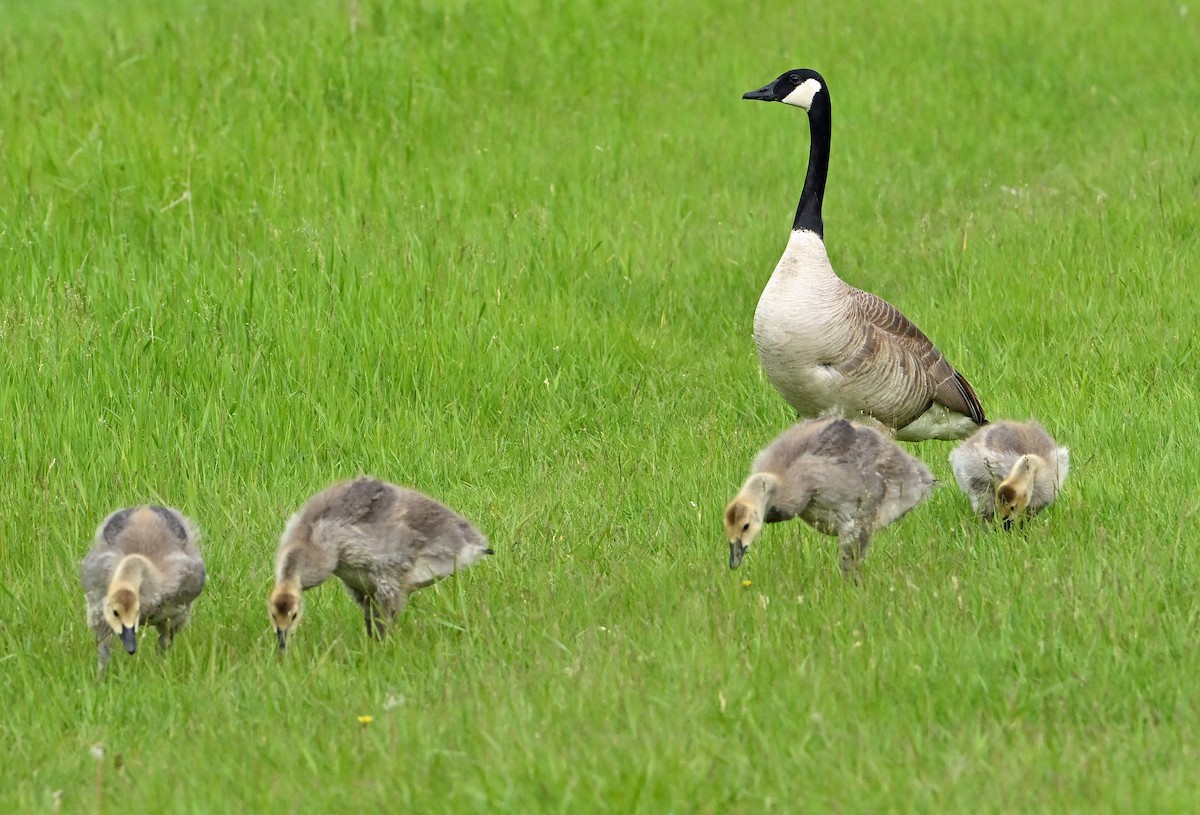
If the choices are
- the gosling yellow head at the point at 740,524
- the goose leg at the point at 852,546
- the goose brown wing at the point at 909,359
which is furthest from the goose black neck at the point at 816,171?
the gosling yellow head at the point at 740,524

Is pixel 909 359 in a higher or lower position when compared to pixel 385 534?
lower

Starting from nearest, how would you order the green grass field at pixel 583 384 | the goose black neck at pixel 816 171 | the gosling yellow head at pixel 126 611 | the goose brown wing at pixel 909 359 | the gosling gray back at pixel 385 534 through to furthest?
the green grass field at pixel 583 384, the gosling yellow head at pixel 126 611, the gosling gray back at pixel 385 534, the goose brown wing at pixel 909 359, the goose black neck at pixel 816 171

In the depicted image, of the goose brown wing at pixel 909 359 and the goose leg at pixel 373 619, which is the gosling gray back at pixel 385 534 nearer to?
the goose leg at pixel 373 619

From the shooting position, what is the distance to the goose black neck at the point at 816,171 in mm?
8851

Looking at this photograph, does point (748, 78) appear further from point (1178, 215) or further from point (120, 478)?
point (120, 478)

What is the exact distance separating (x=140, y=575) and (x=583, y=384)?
4.29 meters

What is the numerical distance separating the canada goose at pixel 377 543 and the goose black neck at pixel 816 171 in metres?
3.34

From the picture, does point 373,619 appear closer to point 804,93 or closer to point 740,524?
point 740,524

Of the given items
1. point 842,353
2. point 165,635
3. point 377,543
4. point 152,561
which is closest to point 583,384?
point 842,353

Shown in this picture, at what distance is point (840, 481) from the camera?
6523 mm

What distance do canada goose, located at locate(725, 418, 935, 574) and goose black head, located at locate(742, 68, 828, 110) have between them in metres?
3.56

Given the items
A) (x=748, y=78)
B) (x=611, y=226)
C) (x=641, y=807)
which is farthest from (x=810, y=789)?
(x=748, y=78)

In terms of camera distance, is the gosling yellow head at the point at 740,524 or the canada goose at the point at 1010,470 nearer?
the gosling yellow head at the point at 740,524

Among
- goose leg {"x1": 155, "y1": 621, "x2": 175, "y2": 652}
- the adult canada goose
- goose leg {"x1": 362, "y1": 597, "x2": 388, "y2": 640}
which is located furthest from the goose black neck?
goose leg {"x1": 155, "y1": 621, "x2": 175, "y2": 652}
